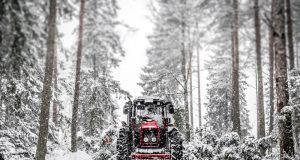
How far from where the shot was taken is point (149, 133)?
44.7ft

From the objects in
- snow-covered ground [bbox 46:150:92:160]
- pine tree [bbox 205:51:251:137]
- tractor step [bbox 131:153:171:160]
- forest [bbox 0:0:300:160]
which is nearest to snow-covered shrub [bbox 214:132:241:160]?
forest [bbox 0:0:300:160]

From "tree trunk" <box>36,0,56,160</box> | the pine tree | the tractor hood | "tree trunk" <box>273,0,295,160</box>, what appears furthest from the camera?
the pine tree

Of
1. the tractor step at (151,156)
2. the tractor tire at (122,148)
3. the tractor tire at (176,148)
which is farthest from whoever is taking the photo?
the tractor tire at (122,148)

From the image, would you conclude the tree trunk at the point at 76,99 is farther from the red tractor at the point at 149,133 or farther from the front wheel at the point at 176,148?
the front wheel at the point at 176,148

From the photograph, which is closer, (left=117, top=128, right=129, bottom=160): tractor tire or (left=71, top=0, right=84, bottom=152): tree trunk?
(left=117, top=128, right=129, bottom=160): tractor tire

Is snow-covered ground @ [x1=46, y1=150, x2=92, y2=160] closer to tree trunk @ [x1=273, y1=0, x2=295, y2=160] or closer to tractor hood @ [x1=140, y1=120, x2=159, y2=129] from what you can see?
tractor hood @ [x1=140, y1=120, x2=159, y2=129]

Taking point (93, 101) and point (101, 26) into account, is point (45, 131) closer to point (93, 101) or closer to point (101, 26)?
point (101, 26)

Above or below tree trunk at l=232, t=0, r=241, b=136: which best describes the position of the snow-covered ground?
below

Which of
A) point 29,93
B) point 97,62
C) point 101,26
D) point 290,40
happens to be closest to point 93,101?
point 97,62

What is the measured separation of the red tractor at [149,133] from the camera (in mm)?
12906

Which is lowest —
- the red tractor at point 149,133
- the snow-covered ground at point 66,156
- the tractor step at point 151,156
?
the snow-covered ground at point 66,156

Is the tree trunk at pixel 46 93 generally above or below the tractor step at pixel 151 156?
above

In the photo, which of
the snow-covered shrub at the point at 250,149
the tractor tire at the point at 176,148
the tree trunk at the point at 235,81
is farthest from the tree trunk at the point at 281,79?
the tree trunk at the point at 235,81

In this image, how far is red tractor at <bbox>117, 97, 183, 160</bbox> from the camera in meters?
12.9
